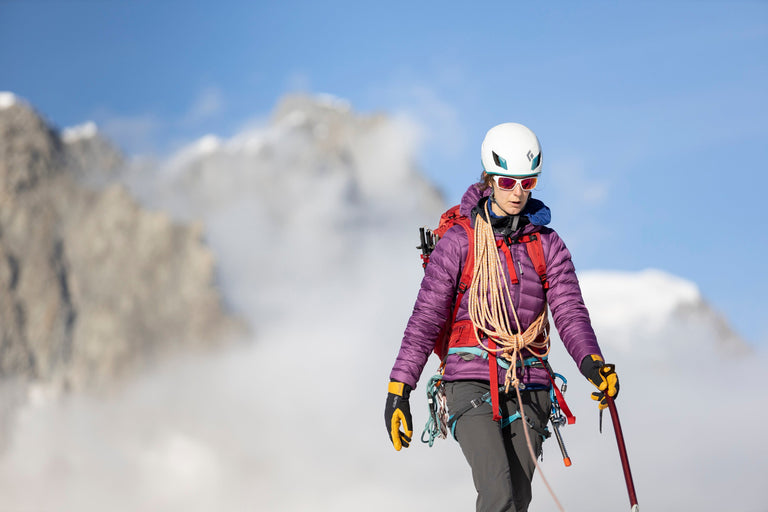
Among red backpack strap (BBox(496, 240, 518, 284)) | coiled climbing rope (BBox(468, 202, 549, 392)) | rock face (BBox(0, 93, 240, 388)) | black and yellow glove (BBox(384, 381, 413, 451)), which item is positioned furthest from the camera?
rock face (BBox(0, 93, 240, 388))

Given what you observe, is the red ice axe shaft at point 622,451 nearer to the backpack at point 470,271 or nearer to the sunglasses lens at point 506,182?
the backpack at point 470,271

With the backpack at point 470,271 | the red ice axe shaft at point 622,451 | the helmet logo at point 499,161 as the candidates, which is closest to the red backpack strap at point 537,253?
the backpack at point 470,271

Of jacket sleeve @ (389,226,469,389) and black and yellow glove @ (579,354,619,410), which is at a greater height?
jacket sleeve @ (389,226,469,389)

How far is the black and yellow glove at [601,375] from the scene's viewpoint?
5.68 m

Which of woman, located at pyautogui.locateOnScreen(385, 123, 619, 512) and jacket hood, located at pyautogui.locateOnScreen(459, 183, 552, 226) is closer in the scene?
woman, located at pyautogui.locateOnScreen(385, 123, 619, 512)

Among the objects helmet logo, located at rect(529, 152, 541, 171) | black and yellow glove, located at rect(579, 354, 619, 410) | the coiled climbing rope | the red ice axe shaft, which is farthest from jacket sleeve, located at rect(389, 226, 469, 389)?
the red ice axe shaft

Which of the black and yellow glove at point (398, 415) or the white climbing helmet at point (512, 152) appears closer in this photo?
the black and yellow glove at point (398, 415)

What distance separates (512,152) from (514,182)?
225 mm

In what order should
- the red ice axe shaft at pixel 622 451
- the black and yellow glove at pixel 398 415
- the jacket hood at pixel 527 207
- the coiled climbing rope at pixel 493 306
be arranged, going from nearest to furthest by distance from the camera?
the red ice axe shaft at pixel 622 451 → the black and yellow glove at pixel 398 415 → the coiled climbing rope at pixel 493 306 → the jacket hood at pixel 527 207

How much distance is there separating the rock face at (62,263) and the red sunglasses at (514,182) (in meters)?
180

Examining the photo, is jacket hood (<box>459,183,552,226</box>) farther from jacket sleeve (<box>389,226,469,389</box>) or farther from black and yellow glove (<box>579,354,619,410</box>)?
black and yellow glove (<box>579,354,619,410</box>)

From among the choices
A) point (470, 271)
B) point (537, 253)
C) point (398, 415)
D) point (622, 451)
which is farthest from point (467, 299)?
point (622, 451)

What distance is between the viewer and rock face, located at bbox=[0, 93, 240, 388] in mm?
177000

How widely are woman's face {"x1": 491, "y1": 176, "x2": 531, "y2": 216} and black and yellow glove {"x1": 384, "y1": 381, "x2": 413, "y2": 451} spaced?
153cm
